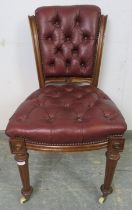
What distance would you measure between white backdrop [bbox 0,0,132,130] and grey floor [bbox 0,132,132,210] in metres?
0.39

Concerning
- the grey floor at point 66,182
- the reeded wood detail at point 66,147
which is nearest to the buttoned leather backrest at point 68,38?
the reeded wood detail at point 66,147

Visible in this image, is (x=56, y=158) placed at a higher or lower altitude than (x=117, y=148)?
lower

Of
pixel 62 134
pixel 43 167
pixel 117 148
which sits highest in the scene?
pixel 62 134

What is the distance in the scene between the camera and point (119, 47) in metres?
1.49

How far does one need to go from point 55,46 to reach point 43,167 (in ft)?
2.55

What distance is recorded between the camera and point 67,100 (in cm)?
126

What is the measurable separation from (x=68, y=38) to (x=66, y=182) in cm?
85

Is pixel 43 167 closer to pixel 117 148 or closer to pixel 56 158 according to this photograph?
pixel 56 158

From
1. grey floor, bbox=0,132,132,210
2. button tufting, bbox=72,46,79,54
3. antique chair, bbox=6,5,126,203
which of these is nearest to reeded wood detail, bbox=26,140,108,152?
antique chair, bbox=6,5,126,203

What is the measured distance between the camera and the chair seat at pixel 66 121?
108 centimetres

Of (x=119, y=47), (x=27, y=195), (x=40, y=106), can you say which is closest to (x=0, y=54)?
(x=40, y=106)

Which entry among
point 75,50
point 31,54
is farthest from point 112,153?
point 31,54

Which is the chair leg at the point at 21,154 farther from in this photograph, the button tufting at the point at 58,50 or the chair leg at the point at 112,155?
the button tufting at the point at 58,50

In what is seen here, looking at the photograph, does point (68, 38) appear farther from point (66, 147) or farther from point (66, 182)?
point (66, 182)
